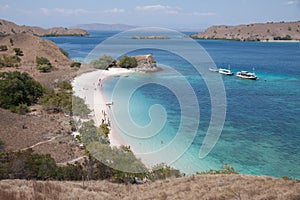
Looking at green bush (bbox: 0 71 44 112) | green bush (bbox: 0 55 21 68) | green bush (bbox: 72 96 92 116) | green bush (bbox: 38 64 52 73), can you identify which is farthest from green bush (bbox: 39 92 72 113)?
green bush (bbox: 0 55 21 68)

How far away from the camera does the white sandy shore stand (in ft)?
91.3

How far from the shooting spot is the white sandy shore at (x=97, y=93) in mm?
27842

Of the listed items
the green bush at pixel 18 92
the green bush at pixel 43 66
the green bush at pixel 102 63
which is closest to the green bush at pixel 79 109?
the green bush at pixel 18 92

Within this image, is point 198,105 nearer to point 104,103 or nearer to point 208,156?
point 104,103

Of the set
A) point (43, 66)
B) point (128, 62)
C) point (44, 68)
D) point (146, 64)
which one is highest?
point (128, 62)

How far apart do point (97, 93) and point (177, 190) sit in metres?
32.5

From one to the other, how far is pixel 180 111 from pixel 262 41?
15129cm

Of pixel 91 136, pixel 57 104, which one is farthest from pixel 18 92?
pixel 91 136

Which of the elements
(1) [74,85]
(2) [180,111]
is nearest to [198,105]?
(2) [180,111]

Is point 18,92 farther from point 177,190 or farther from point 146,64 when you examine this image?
point 146,64

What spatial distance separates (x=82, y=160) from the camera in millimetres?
19562

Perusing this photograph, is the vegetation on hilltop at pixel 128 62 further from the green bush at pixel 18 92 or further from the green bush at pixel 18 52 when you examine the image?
the green bush at pixel 18 92

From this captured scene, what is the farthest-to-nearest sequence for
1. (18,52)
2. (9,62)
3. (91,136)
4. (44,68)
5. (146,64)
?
→ (18,52) < (146,64) < (9,62) < (44,68) < (91,136)

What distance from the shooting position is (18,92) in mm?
33156
